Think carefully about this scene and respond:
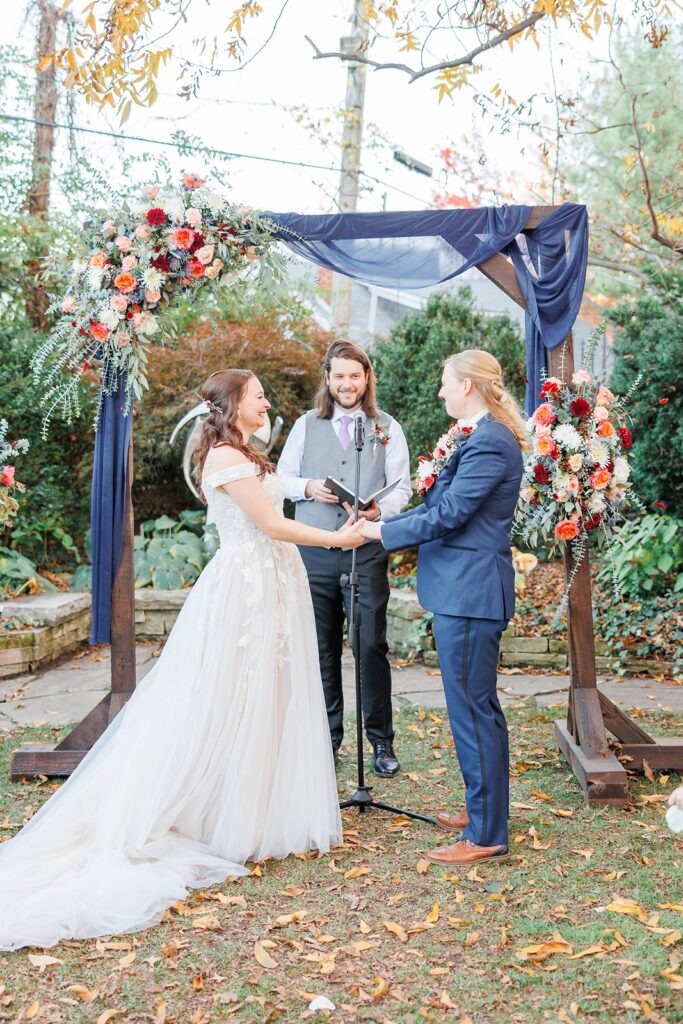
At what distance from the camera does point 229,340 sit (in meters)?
8.66

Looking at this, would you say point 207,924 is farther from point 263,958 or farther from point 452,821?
point 452,821

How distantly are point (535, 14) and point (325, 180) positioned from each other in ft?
22.9

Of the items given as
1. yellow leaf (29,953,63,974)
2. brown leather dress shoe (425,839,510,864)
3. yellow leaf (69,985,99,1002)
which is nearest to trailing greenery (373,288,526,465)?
brown leather dress shoe (425,839,510,864)

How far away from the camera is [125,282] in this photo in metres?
4.48

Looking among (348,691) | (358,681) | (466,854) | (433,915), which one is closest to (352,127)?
(348,691)

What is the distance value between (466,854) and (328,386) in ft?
7.57

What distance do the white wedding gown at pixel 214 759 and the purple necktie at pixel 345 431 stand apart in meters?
0.75

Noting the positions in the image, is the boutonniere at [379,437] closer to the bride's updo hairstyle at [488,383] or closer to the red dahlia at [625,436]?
the bride's updo hairstyle at [488,383]

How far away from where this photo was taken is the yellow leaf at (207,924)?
3.22m

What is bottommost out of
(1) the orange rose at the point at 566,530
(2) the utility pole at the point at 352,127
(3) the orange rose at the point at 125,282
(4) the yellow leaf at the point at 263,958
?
(4) the yellow leaf at the point at 263,958

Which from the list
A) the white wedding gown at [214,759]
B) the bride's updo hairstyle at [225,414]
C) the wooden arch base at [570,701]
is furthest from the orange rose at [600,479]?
the bride's updo hairstyle at [225,414]

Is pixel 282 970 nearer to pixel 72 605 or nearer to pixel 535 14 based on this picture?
pixel 72 605

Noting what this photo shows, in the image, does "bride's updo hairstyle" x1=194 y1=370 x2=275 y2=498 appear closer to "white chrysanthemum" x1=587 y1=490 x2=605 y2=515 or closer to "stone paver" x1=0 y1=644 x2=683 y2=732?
"white chrysanthemum" x1=587 y1=490 x2=605 y2=515

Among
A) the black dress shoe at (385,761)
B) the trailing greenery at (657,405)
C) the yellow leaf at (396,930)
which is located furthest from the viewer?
the trailing greenery at (657,405)
